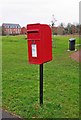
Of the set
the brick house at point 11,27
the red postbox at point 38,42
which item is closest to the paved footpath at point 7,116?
the red postbox at point 38,42

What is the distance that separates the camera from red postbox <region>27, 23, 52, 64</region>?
17.4 ft

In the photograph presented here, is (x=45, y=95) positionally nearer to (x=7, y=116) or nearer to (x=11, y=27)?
(x=7, y=116)

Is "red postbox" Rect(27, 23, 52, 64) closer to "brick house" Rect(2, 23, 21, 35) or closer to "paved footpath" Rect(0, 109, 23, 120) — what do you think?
"paved footpath" Rect(0, 109, 23, 120)

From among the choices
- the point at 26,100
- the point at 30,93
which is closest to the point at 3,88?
the point at 30,93

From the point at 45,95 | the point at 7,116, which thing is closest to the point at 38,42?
the point at 7,116

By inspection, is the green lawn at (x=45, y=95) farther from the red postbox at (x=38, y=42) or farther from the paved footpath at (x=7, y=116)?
the red postbox at (x=38, y=42)

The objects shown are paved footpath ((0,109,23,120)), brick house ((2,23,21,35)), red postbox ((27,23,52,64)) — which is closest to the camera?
paved footpath ((0,109,23,120))

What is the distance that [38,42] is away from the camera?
5.35 m

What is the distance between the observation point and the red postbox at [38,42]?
5.31 meters

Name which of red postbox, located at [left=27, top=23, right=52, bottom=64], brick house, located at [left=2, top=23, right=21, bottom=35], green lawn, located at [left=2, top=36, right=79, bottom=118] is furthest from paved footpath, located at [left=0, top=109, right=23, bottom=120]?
brick house, located at [left=2, top=23, right=21, bottom=35]

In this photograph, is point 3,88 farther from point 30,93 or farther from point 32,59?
point 32,59

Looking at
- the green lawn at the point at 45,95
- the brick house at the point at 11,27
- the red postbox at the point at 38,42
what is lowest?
the green lawn at the point at 45,95

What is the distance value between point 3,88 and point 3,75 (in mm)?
2115

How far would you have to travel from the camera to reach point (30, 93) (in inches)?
265
